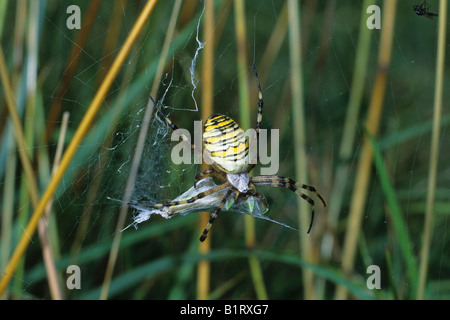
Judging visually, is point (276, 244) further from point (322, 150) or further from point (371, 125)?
point (371, 125)

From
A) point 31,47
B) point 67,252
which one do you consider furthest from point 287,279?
point 31,47

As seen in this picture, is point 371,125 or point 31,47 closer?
point 31,47

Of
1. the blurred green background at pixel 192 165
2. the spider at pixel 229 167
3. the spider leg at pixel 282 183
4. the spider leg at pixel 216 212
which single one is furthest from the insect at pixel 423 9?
the spider leg at pixel 216 212

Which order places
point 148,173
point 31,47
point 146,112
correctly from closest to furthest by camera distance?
point 31,47 → point 146,112 → point 148,173

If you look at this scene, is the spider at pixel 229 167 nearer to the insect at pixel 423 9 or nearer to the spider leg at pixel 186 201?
the spider leg at pixel 186 201

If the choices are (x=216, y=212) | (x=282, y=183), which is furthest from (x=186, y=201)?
(x=282, y=183)

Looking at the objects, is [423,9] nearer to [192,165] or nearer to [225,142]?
[225,142]
